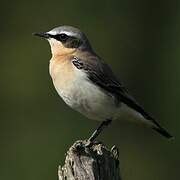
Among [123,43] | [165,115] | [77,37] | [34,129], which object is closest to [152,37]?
[123,43]

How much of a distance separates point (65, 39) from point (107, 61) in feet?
27.7

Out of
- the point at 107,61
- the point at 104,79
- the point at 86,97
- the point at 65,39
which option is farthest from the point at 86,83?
the point at 107,61

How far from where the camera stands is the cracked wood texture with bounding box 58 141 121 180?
8945 mm

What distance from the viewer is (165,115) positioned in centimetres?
1958

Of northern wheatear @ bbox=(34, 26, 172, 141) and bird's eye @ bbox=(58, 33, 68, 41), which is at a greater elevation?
bird's eye @ bbox=(58, 33, 68, 41)

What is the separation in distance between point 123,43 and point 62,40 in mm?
9706

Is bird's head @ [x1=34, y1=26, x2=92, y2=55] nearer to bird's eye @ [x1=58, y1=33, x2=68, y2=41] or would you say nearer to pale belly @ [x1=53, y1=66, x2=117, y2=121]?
bird's eye @ [x1=58, y1=33, x2=68, y2=41]

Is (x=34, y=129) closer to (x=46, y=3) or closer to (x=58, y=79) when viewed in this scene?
(x=46, y=3)

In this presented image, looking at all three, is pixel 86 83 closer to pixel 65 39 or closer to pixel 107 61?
pixel 65 39

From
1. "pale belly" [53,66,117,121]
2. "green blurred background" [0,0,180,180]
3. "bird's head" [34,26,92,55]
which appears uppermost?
"bird's head" [34,26,92,55]

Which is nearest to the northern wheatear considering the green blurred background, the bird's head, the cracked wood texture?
the bird's head

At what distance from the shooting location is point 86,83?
36.3 ft

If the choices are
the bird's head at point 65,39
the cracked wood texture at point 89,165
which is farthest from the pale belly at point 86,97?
the cracked wood texture at point 89,165

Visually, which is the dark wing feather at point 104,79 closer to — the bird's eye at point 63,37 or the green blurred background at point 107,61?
the bird's eye at point 63,37
